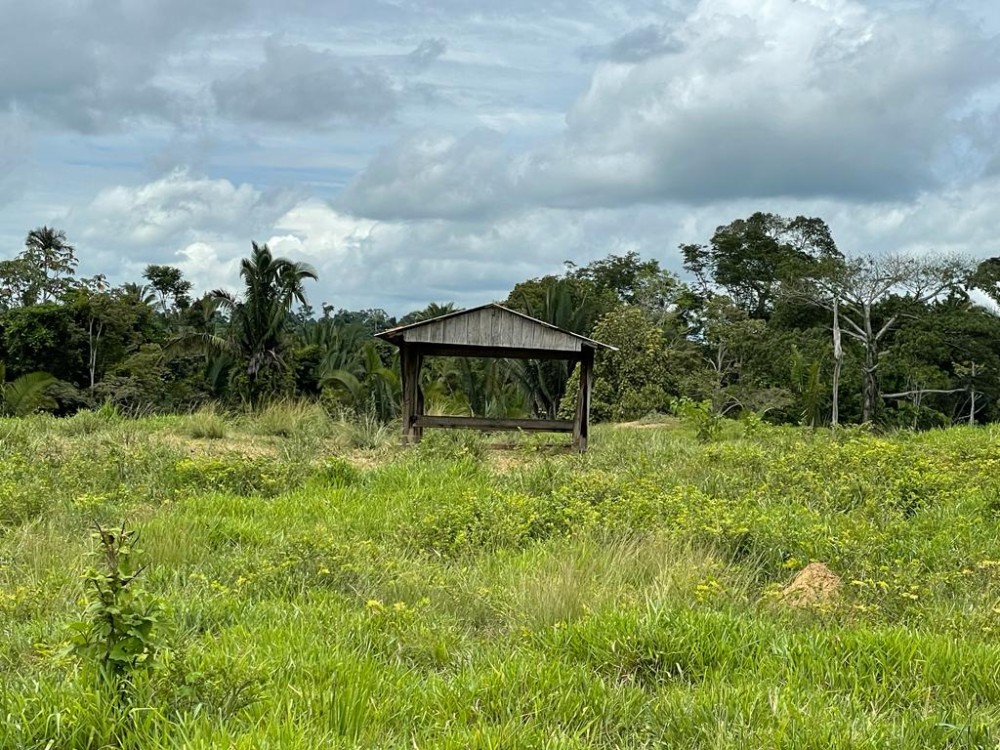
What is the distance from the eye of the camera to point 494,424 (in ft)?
43.4

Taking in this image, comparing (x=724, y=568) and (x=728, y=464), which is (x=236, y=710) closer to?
(x=724, y=568)

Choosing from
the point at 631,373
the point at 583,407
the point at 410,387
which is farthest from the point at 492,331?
the point at 631,373

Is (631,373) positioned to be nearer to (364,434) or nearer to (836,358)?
(364,434)

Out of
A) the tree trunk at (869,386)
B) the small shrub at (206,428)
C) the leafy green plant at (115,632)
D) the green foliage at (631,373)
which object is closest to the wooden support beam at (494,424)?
the small shrub at (206,428)

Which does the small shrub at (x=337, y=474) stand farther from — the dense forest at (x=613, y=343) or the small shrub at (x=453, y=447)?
the dense forest at (x=613, y=343)

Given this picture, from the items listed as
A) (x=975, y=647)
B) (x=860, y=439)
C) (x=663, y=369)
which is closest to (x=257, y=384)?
(x=663, y=369)

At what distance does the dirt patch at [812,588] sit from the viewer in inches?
197

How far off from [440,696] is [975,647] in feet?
7.89

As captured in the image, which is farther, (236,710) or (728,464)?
(728,464)

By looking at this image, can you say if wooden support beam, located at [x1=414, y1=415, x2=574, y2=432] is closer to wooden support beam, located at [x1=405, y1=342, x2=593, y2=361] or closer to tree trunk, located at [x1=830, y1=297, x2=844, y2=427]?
wooden support beam, located at [x1=405, y1=342, x2=593, y2=361]

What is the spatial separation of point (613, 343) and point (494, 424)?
1121cm

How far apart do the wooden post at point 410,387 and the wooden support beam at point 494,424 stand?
139mm

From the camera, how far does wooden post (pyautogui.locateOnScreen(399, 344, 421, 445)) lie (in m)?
13.3

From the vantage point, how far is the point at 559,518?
718cm
